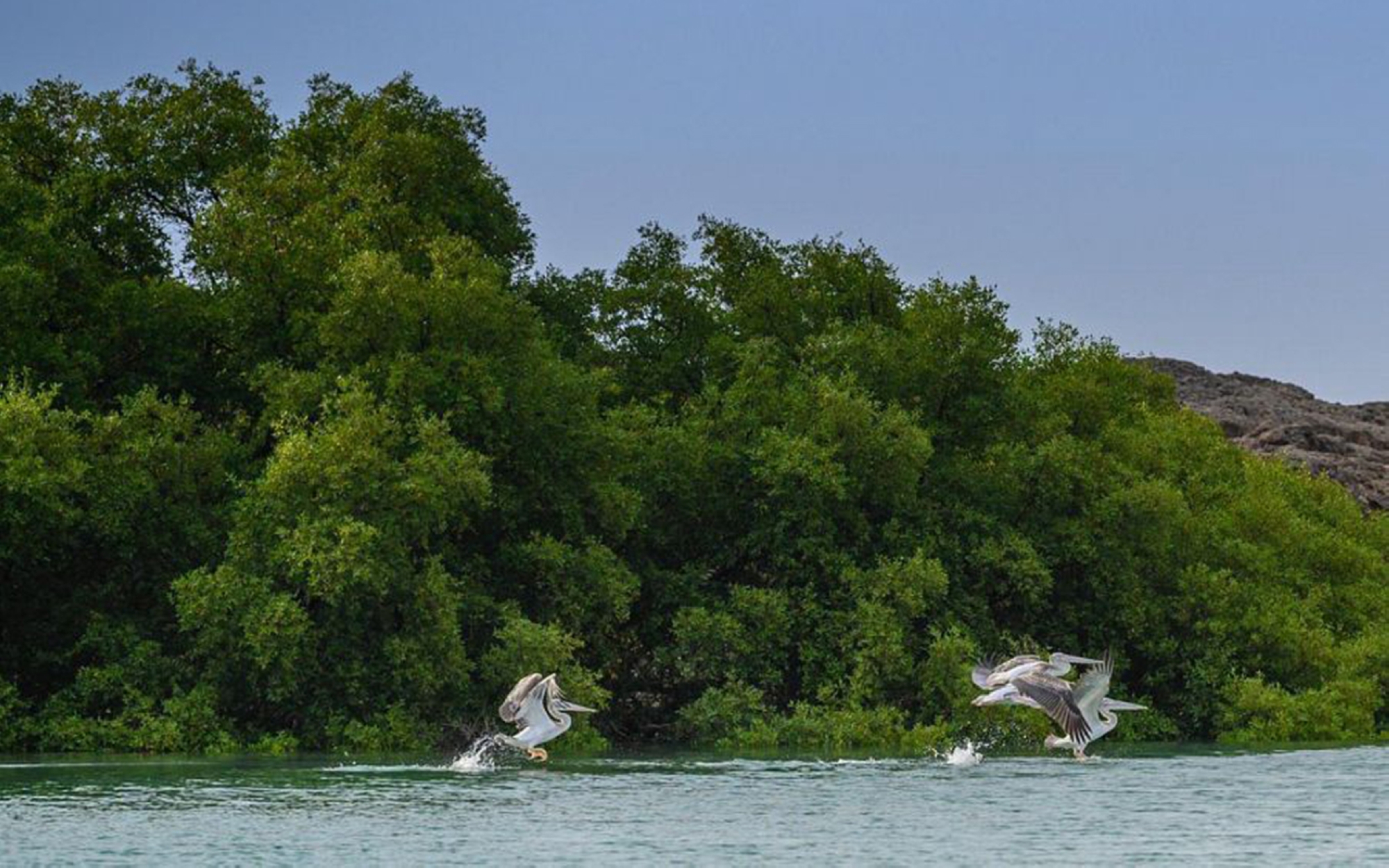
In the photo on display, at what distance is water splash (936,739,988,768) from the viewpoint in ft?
168

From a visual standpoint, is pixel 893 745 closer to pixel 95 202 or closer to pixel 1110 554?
pixel 1110 554

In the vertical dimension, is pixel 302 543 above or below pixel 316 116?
below

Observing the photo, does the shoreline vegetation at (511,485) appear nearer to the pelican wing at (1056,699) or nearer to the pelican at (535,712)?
the pelican at (535,712)

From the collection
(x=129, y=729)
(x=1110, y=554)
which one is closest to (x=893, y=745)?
(x=1110, y=554)

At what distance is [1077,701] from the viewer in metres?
49.9

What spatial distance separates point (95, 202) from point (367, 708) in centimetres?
1882

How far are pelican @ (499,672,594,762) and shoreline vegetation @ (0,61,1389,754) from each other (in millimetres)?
6368

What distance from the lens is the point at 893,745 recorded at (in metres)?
60.1

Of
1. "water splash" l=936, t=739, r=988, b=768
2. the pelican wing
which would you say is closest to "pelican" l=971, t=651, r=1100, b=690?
the pelican wing

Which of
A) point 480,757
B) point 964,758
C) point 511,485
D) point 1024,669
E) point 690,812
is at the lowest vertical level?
point 690,812

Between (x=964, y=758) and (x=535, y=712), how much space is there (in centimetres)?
1092

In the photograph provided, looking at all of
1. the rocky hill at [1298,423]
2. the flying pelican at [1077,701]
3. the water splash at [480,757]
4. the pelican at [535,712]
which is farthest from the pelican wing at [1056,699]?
the rocky hill at [1298,423]

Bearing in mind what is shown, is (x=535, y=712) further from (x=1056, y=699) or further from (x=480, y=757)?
(x=1056, y=699)

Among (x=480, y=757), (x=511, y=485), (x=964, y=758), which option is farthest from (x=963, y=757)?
(x=511, y=485)
